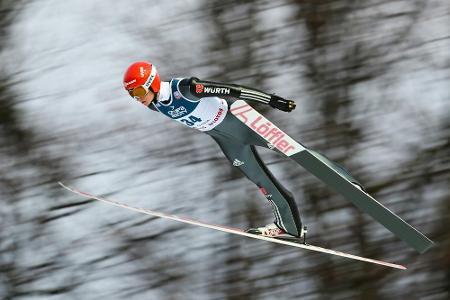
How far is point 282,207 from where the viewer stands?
9.59 metres

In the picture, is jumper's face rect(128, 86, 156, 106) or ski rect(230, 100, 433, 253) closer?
jumper's face rect(128, 86, 156, 106)

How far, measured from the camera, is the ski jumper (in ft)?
28.5

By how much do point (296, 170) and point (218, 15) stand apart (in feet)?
6.62

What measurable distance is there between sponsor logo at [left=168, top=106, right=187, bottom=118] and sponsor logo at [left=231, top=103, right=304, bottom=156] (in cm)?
38

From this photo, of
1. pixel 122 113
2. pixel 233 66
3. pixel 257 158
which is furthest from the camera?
pixel 122 113

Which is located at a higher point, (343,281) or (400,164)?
(400,164)

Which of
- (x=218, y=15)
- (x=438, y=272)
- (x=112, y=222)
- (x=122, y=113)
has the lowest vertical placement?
(x=438, y=272)

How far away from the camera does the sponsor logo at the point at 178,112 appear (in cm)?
894

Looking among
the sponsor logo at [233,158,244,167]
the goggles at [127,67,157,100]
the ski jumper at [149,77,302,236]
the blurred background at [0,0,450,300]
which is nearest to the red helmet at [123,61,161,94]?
the goggles at [127,67,157,100]

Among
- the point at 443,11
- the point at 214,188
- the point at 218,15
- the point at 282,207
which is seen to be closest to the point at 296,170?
the point at 214,188

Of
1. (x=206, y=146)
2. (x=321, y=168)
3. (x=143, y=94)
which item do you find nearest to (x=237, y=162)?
(x=321, y=168)

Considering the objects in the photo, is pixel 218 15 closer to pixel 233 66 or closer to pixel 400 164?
pixel 233 66

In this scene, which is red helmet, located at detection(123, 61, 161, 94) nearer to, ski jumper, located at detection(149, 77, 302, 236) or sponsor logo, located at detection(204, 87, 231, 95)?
ski jumper, located at detection(149, 77, 302, 236)

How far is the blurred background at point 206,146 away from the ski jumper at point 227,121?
4.52 meters
